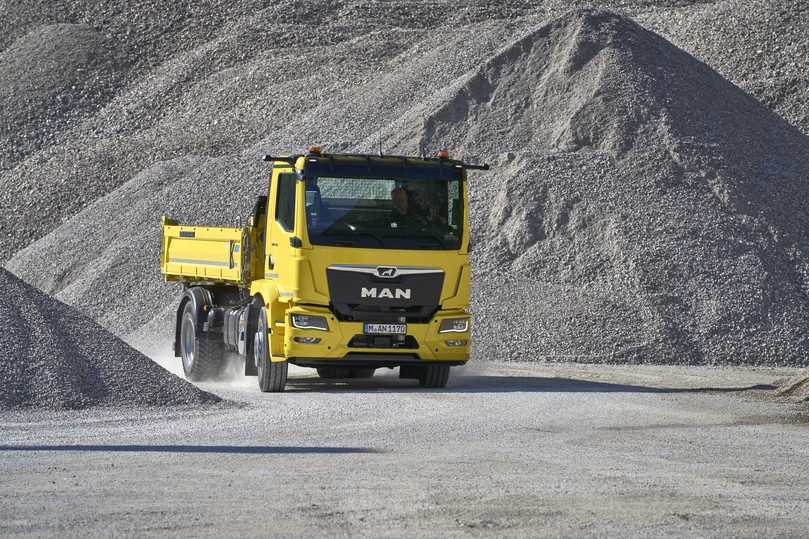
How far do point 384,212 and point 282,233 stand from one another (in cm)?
136

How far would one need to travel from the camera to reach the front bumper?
1838 cm

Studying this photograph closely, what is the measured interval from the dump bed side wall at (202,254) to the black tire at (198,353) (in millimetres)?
623

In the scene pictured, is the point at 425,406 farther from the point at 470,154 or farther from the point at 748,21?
the point at 748,21

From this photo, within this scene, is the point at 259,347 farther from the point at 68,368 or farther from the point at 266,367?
the point at 68,368

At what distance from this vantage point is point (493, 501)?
1044cm

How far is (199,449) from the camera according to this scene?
13.1 metres

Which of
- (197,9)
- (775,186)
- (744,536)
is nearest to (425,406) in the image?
(744,536)

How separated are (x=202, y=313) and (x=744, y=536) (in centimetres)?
1353

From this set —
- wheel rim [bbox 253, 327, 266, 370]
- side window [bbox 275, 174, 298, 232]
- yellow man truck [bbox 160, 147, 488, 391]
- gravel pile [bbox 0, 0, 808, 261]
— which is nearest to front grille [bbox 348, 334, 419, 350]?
yellow man truck [bbox 160, 147, 488, 391]

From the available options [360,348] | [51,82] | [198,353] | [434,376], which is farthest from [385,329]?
[51,82]

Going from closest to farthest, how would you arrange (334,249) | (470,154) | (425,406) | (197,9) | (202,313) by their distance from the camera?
(425,406)
(334,249)
(202,313)
(470,154)
(197,9)

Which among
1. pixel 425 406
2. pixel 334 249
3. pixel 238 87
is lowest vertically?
pixel 425 406

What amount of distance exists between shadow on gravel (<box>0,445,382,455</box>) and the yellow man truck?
16.7ft

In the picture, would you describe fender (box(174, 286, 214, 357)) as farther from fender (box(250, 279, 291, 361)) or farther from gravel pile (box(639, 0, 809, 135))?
gravel pile (box(639, 0, 809, 135))
